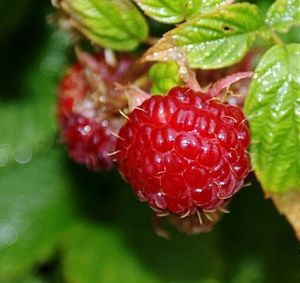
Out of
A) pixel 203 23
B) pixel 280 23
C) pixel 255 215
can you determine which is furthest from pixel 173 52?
pixel 255 215

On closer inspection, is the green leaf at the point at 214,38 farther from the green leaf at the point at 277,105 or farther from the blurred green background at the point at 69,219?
the blurred green background at the point at 69,219

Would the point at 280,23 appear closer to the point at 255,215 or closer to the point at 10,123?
the point at 255,215

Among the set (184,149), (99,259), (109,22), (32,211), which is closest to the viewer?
(184,149)

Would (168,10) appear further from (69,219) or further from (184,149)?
(69,219)

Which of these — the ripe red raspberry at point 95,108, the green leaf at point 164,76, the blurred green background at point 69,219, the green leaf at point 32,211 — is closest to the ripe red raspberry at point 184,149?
the green leaf at point 164,76

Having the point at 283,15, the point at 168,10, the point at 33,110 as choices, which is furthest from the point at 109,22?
the point at 33,110

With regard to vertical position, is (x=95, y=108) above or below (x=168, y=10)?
below
